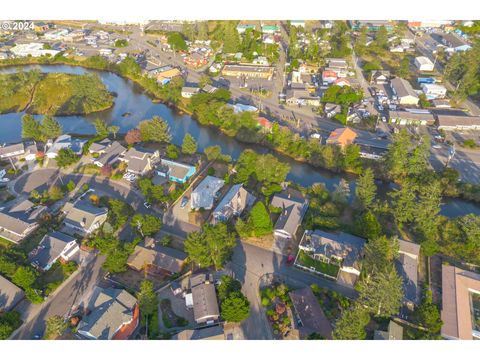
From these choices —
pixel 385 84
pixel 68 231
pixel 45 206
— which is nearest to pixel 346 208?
pixel 68 231

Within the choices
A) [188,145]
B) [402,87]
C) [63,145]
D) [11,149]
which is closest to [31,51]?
[11,149]

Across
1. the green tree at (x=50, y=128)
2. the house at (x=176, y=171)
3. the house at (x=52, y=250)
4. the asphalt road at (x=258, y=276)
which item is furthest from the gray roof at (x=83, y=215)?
the green tree at (x=50, y=128)

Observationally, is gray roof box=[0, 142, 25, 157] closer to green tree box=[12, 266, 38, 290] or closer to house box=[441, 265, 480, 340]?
green tree box=[12, 266, 38, 290]

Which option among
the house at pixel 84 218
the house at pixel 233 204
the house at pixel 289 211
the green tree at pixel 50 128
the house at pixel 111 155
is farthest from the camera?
the green tree at pixel 50 128

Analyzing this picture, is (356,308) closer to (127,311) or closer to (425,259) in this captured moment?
(425,259)

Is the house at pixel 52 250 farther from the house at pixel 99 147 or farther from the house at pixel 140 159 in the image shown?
the house at pixel 99 147

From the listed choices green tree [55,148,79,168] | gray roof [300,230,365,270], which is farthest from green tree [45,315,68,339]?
green tree [55,148,79,168]
